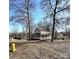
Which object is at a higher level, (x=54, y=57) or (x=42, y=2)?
(x=42, y=2)

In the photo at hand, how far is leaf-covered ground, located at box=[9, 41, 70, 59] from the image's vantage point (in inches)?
63.4

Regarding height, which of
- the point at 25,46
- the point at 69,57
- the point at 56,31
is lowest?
the point at 69,57

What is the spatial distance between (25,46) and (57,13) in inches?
18.1

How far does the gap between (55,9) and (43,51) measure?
1.44 feet

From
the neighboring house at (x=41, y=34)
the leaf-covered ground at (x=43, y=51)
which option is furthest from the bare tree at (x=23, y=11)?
the leaf-covered ground at (x=43, y=51)

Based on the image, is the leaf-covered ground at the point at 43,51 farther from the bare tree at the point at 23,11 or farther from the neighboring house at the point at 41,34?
the bare tree at the point at 23,11

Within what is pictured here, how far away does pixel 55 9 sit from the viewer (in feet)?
5.41

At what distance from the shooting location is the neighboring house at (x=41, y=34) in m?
1.62

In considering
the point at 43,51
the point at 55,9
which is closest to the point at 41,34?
the point at 43,51

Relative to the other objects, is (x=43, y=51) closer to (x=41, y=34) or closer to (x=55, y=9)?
(x=41, y=34)

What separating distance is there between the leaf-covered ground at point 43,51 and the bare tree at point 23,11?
0.17 meters
